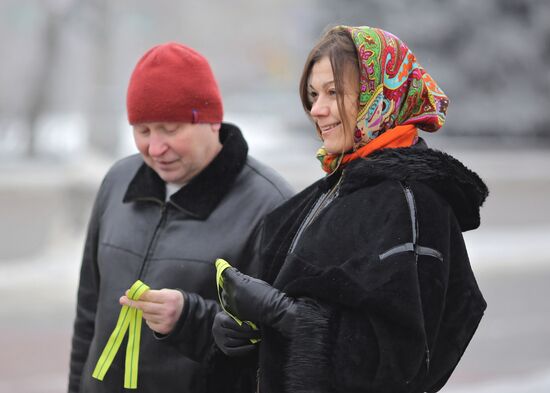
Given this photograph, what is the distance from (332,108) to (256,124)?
25.7 m

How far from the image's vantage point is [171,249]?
8.50ft

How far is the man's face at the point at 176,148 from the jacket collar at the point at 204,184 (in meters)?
0.03

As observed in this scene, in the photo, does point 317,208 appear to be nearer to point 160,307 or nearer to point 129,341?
point 160,307

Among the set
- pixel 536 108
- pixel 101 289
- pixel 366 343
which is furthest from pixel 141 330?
pixel 536 108

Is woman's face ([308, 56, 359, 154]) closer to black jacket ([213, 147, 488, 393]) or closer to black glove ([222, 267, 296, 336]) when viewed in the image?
black jacket ([213, 147, 488, 393])

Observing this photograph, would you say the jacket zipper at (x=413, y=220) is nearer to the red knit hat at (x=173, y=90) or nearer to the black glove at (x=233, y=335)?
the black glove at (x=233, y=335)

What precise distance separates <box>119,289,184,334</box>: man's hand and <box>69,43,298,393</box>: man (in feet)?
0.20

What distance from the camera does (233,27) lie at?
95.3 feet

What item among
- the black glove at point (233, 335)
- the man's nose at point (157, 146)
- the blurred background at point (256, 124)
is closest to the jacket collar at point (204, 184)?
the man's nose at point (157, 146)

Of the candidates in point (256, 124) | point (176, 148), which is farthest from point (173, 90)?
point (256, 124)

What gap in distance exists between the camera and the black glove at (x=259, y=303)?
1936 millimetres

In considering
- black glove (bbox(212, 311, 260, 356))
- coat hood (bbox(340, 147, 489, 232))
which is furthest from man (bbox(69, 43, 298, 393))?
coat hood (bbox(340, 147, 489, 232))

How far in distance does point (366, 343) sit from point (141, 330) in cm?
93

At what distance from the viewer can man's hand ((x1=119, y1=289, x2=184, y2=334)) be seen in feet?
7.65
